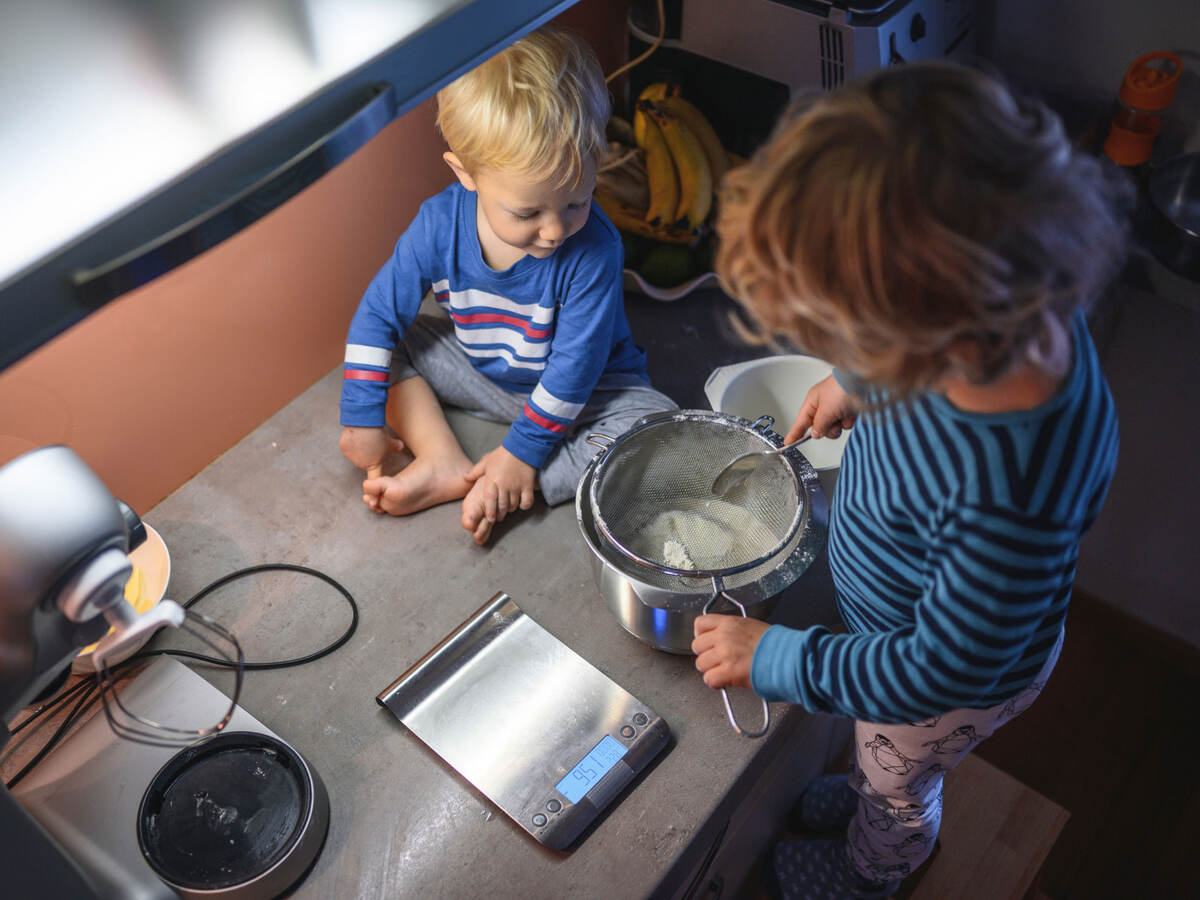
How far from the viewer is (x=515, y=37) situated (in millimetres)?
571

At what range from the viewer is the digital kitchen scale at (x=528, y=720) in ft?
2.86

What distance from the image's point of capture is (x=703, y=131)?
1378 mm

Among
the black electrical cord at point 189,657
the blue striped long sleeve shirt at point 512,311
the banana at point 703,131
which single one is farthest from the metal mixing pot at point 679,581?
the banana at point 703,131

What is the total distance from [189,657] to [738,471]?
1.98 ft

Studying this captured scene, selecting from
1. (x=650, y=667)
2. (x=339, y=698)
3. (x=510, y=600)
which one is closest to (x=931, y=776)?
(x=650, y=667)

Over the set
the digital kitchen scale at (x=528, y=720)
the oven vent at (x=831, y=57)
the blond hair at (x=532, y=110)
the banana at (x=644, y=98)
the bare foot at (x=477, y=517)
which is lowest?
the digital kitchen scale at (x=528, y=720)

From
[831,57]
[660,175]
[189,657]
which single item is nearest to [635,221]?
[660,175]

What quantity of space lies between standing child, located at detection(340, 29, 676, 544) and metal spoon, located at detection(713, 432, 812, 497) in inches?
6.2

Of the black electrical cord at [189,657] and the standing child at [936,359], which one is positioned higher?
the standing child at [936,359]

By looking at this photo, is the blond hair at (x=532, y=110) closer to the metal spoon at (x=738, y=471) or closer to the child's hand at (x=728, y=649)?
the metal spoon at (x=738, y=471)

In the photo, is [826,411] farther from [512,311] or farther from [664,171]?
[664,171]

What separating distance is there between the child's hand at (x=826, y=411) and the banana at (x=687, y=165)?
0.51 metres

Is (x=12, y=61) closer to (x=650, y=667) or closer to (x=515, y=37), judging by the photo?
(x=515, y=37)

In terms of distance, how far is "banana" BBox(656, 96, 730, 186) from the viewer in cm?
136
